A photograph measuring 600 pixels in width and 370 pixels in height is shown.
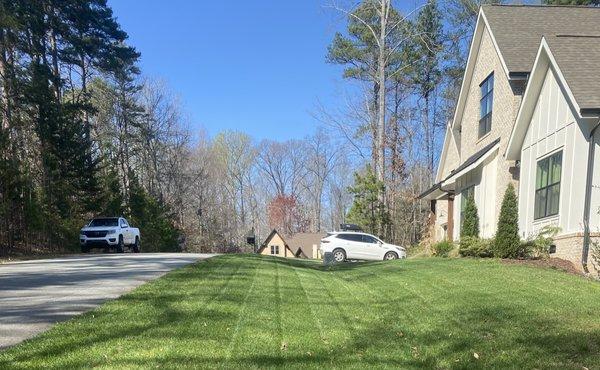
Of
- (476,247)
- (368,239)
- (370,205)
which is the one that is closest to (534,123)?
(476,247)

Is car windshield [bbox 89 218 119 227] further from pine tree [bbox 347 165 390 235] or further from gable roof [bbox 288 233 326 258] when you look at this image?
gable roof [bbox 288 233 326 258]

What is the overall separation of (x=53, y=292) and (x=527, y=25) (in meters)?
17.5

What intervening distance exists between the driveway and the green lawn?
33 cm

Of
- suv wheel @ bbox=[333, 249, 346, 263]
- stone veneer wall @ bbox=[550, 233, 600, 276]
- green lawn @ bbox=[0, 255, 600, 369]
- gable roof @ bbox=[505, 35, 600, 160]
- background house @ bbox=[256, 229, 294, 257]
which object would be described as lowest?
background house @ bbox=[256, 229, 294, 257]

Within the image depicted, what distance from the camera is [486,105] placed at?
18688 millimetres

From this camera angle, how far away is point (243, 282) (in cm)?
904

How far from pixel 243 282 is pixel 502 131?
11341mm

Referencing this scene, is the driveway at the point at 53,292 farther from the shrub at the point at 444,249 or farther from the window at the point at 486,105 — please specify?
the window at the point at 486,105

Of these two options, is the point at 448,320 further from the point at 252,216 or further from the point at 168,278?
the point at 252,216

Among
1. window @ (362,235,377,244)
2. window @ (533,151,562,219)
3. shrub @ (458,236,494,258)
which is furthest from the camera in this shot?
window @ (362,235,377,244)

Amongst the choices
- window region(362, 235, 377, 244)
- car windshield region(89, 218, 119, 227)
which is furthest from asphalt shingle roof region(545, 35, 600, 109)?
car windshield region(89, 218, 119, 227)

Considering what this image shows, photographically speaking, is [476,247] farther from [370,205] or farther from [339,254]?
[370,205]

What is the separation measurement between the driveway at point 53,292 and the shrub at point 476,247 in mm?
8801

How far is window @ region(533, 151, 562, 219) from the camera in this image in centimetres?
1226
